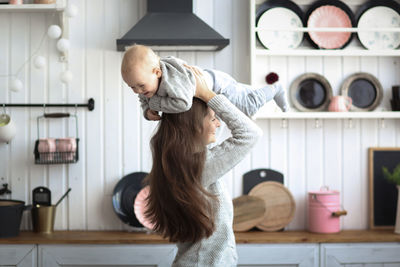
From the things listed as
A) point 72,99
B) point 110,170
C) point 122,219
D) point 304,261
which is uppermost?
point 72,99

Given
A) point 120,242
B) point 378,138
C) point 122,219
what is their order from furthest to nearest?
point 378,138 → point 122,219 → point 120,242

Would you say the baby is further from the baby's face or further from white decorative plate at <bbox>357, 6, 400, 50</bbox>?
white decorative plate at <bbox>357, 6, 400, 50</bbox>

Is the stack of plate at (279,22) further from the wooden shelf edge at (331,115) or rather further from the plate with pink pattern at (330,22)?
the wooden shelf edge at (331,115)

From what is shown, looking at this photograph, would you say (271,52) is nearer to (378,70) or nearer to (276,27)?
(276,27)

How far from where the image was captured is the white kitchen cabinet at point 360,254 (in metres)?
Answer: 3.16

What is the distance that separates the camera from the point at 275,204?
3400 mm

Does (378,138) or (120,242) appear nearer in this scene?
(120,242)

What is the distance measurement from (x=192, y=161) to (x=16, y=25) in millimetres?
2114

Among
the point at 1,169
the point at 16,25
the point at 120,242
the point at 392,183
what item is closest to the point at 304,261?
the point at 392,183

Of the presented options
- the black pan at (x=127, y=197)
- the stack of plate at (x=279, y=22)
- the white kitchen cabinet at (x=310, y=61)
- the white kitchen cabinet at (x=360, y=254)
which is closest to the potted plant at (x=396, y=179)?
Answer: the white kitchen cabinet at (x=360, y=254)

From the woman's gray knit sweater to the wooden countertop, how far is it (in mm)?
1325

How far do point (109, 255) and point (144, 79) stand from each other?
1.76 m

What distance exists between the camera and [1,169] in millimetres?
3420

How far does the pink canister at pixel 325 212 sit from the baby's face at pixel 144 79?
6.33 feet
